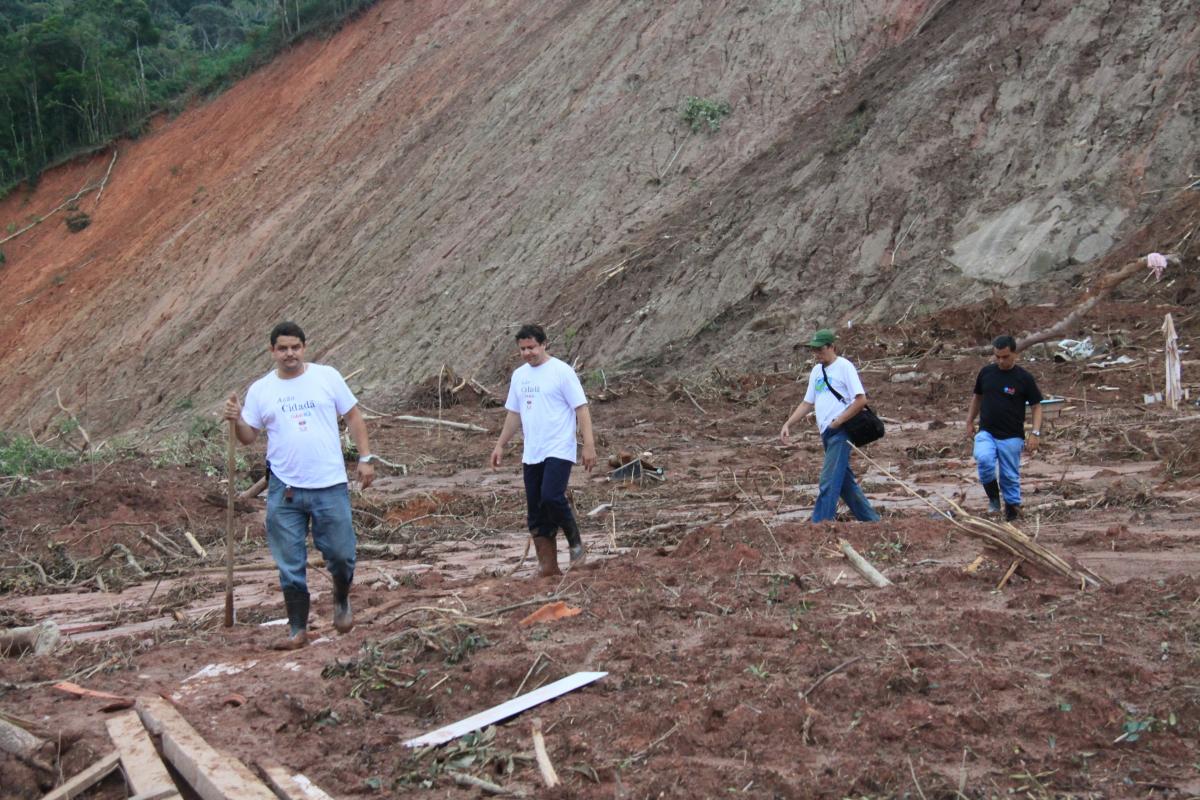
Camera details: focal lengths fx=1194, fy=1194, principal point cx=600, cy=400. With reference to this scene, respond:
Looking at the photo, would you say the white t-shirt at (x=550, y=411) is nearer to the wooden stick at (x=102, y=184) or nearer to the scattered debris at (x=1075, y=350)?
the scattered debris at (x=1075, y=350)

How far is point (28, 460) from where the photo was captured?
1430 centimetres

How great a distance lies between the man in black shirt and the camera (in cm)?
819

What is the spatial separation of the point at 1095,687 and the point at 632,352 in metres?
15.3

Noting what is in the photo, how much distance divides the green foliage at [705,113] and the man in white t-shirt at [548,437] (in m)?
17.3

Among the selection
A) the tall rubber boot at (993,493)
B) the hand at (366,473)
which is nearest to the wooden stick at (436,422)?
the tall rubber boot at (993,493)

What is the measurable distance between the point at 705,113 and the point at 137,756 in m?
21.1

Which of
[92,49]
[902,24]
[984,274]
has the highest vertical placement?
[92,49]

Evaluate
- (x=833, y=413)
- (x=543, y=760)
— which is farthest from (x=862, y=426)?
(x=543, y=760)

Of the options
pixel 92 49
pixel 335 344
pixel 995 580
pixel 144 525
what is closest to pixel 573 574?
pixel 995 580

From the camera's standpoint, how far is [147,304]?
31.5 meters

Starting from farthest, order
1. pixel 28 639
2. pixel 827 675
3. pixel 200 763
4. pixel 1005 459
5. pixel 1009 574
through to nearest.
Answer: pixel 1005 459
pixel 28 639
pixel 1009 574
pixel 827 675
pixel 200 763

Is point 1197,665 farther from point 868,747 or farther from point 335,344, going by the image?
point 335,344

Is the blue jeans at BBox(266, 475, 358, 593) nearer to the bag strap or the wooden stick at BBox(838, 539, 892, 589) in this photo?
the wooden stick at BBox(838, 539, 892, 589)

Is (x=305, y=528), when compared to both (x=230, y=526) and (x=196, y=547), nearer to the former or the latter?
(x=230, y=526)
